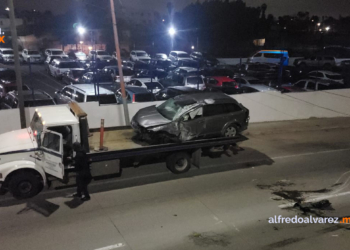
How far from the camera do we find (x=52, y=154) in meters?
7.22

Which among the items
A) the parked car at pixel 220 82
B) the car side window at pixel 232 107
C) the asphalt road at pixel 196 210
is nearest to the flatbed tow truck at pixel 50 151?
the asphalt road at pixel 196 210

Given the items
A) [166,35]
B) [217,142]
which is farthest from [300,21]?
[217,142]

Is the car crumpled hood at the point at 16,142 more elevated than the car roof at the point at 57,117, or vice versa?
the car roof at the point at 57,117

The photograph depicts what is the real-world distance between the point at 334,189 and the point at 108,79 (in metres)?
14.3

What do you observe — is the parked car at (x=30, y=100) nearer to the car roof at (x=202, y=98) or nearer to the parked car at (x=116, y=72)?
the car roof at (x=202, y=98)

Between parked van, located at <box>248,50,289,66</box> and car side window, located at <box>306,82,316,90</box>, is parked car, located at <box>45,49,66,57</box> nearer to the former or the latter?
parked van, located at <box>248,50,289,66</box>

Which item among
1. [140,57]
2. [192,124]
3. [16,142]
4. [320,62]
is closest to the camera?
[16,142]

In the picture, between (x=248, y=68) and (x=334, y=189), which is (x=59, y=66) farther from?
(x=334, y=189)

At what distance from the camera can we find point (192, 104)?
1011 centimetres

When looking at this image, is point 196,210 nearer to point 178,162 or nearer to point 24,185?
point 178,162

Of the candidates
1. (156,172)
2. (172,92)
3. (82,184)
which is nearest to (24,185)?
(82,184)

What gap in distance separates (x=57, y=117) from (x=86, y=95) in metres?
5.89

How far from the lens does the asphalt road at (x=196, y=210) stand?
243 inches

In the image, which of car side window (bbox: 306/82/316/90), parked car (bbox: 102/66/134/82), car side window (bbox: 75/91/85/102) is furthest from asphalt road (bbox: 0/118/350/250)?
parked car (bbox: 102/66/134/82)
